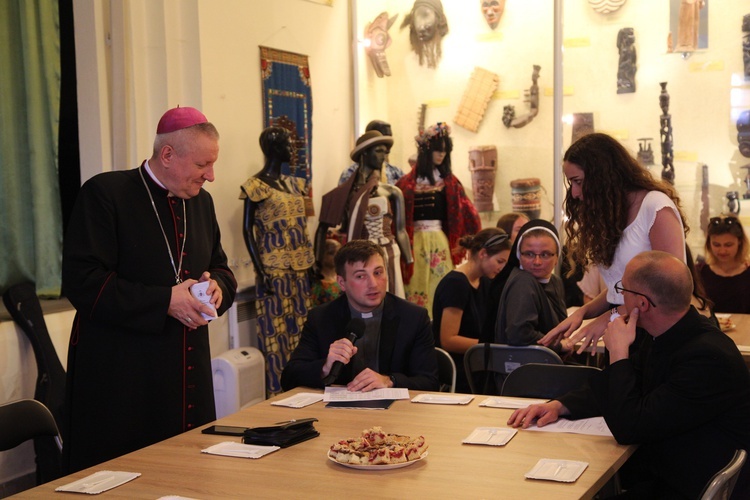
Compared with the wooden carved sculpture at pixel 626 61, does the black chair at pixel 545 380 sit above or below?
below

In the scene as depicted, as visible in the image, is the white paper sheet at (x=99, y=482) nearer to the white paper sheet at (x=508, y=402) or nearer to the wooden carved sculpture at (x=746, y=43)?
the white paper sheet at (x=508, y=402)

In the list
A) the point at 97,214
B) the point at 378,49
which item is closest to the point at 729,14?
the point at 378,49

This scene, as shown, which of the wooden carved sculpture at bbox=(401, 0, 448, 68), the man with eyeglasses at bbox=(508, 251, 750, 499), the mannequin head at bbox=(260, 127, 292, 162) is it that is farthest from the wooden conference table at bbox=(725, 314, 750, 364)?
the wooden carved sculpture at bbox=(401, 0, 448, 68)

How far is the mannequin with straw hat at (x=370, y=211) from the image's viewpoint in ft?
20.6

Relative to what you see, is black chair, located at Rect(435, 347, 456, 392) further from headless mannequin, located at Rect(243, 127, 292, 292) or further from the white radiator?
headless mannequin, located at Rect(243, 127, 292, 292)

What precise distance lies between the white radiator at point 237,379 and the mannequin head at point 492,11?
3.53m

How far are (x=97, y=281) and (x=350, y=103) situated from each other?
4.98 m

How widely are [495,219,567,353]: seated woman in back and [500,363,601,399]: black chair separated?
789mm

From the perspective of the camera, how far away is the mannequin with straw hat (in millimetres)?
6289

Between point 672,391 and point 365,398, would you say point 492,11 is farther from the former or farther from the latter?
point 672,391

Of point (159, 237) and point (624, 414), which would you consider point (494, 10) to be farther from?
point (624, 414)

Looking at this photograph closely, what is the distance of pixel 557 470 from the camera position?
2.17 metres

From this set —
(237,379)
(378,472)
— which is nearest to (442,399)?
(378,472)

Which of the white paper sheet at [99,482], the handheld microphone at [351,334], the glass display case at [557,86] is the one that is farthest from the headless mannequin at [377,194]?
the white paper sheet at [99,482]
